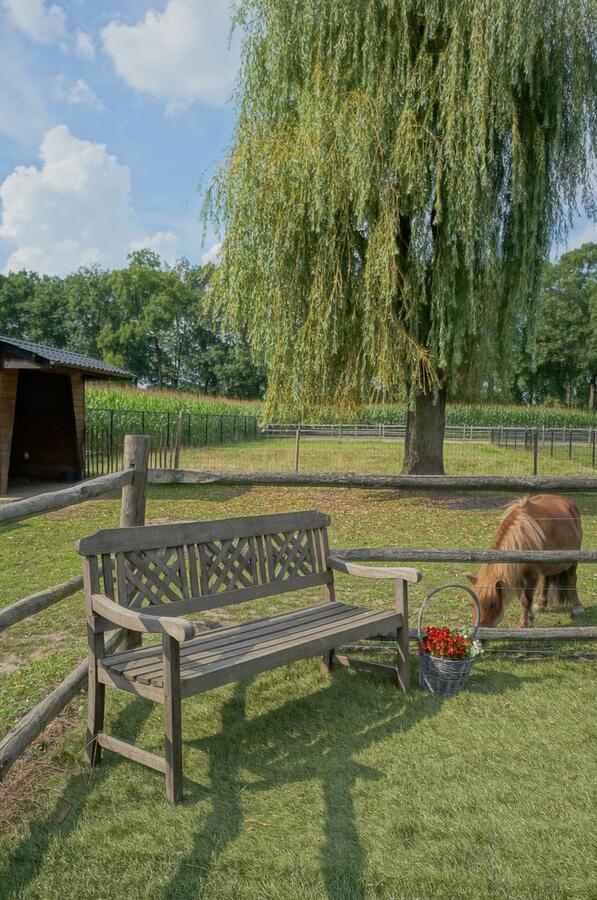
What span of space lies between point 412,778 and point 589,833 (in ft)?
2.31

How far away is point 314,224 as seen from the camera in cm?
1016

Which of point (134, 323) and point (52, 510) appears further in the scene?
point (134, 323)

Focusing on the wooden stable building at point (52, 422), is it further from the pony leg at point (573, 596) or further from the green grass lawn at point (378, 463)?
the pony leg at point (573, 596)

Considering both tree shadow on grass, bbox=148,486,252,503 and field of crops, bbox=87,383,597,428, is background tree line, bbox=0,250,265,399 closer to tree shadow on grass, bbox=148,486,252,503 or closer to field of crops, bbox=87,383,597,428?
field of crops, bbox=87,383,597,428

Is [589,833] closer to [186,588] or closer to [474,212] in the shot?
[186,588]

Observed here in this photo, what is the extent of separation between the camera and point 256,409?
38.3 meters

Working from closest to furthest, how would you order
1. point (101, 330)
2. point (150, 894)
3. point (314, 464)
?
point (150, 894) → point (314, 464) → point (101, 330)

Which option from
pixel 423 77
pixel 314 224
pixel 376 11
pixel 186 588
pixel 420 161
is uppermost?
pixel 376 11

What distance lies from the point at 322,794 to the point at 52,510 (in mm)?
1700

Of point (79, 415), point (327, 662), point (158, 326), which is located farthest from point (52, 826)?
point (158, 326)

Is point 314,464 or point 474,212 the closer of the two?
point 474,212

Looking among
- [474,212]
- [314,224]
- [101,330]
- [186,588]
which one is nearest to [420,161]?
[474,212]

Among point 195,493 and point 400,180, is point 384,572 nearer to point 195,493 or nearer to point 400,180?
point 400,180

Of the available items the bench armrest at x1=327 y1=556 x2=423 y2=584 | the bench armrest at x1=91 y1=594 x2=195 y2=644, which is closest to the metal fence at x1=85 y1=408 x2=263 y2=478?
the bench armrest at x1=327 y1=556 x2=423 y2=584
